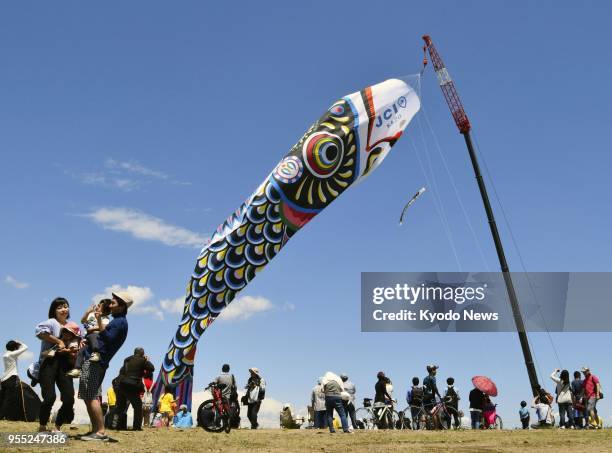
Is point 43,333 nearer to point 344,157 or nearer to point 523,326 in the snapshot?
point 344,157

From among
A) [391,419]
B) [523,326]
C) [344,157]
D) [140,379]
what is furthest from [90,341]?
[523,326]

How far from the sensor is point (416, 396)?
17.7m

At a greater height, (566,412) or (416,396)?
(416,396)

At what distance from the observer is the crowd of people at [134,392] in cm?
953

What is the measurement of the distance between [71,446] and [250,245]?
54.8 ft

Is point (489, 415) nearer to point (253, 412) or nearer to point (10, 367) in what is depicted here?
point (253, 412)

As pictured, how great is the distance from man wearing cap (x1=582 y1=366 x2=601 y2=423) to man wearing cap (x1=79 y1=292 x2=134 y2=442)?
12.7m

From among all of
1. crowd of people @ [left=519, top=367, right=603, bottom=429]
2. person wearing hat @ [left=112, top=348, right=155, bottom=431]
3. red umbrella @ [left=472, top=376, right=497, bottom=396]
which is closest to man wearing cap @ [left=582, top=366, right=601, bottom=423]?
crowd of people @ [left=519, top=367, right=603, bottom=429]

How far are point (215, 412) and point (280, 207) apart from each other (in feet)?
41.4

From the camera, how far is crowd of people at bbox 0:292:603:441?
9.53 metres

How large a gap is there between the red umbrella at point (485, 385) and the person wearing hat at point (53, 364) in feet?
37.8

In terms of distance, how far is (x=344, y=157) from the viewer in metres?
26.5

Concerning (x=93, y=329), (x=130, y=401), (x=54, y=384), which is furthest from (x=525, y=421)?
(x=54, y=384)

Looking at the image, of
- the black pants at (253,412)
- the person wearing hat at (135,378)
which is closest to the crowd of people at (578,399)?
the black pants at (253,412)
